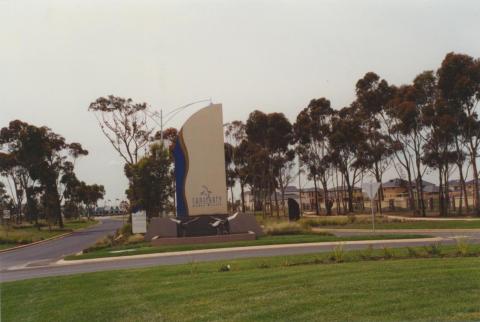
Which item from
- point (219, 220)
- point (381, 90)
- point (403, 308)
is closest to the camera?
point (403, 308)

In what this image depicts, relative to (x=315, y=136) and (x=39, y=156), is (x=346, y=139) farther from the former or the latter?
(x=39, y=156)

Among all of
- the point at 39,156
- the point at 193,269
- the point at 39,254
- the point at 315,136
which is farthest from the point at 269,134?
the point at 193,269

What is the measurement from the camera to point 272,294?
9.94 m

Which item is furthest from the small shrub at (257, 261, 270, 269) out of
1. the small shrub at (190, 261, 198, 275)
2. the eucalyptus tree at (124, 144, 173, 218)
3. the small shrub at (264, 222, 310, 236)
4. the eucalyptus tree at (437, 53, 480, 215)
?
the eucalyptus tree at (437, 53, 480, 215)

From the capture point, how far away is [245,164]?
262ft

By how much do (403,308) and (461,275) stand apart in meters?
3.07

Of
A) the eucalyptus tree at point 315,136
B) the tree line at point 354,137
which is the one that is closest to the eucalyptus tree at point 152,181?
the tree line at point 354,137

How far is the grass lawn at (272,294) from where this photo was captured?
8266mm

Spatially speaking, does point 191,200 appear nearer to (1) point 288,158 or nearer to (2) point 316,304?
(2) point 316,304

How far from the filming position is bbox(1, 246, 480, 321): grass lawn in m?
8.27

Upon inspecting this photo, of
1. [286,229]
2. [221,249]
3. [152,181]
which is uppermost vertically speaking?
[152,181]

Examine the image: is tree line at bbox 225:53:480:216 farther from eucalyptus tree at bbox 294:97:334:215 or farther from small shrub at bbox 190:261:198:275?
small shrub at bbox 190:261:198:275

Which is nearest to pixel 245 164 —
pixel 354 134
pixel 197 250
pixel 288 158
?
pixel 288 158

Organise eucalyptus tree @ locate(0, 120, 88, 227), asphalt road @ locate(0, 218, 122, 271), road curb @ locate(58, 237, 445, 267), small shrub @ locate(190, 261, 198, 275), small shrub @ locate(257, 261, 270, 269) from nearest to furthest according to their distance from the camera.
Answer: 1. small shrub @ locate(190, 261, 198, 275)
2. small shrub @ locate(257, 261, 270, 269)
3. road curb @ locate(58, 237, 445, 267)
4. asphalt road @ locate(0, 218, 122, 271)
5. eucalyptus tree @ locate(0, 120, 88, 227)
